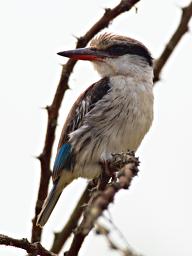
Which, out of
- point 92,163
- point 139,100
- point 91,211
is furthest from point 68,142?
point 91,211

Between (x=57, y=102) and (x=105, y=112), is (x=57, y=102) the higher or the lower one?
the higher one

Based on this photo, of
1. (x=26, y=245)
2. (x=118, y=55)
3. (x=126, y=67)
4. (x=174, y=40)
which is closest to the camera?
(x=26, y=245)

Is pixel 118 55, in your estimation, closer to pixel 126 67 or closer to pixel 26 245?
pixel 126 67

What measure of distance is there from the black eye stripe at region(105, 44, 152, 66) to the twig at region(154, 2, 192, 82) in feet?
2.30

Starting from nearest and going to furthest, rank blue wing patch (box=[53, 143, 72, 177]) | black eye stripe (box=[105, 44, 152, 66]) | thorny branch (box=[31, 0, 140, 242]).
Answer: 1. thorny branch (box=[31, 0, 140, 242])
2. blue wing patch (box=[53, 143, 72, 177])
3. black eye stripe (box=[105, 44, 152, 66])

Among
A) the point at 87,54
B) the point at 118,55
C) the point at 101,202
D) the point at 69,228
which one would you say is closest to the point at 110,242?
the point at 101,202

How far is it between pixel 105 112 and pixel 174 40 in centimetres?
79

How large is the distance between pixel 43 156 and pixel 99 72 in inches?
68.4

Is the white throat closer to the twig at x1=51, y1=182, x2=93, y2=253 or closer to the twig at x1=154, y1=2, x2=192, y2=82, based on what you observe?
the twig at x1=154, y1=2, x2=192, y2=82

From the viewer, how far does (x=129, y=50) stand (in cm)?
502

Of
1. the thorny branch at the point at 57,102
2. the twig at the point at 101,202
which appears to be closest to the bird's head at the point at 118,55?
the thorny branch at the point at 57,102

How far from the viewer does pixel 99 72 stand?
4949 millimetres

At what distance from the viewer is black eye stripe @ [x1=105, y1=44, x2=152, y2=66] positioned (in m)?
5.01

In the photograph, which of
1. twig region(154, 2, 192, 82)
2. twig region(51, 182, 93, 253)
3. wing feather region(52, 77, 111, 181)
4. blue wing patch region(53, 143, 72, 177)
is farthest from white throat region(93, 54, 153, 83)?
twig region(51, 182, 93, 253)
